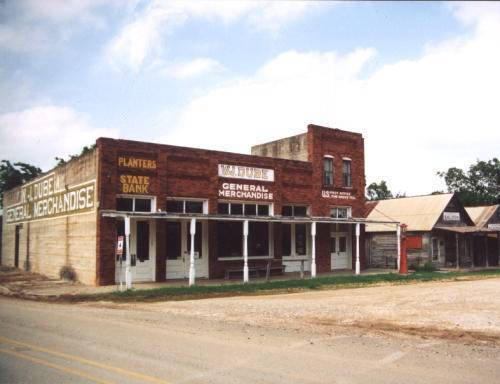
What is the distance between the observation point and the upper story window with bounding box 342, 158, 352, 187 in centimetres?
2820

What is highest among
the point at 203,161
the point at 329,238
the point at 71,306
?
the point at 203,161

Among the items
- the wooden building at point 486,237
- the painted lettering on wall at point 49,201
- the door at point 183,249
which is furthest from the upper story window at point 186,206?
the wooden building at point 486,237

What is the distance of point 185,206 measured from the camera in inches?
866

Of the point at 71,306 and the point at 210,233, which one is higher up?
the point at 210,233

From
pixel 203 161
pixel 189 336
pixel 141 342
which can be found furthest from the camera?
pixel 203 161

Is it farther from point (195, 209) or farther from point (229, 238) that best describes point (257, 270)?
point (195, 209)

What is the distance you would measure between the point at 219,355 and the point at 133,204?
13546 mm

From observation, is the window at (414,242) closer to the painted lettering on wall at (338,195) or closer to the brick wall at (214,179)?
the brick wall at (214,179)

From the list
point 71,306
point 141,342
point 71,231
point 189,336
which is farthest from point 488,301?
point 71,231

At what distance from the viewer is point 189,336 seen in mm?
9734

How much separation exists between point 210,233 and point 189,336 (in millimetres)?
12876

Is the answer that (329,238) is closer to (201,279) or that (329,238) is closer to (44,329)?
(201,279)

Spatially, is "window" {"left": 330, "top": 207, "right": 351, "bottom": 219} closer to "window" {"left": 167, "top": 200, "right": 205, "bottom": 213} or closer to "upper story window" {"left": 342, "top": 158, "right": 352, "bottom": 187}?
"upper story window" {"left": 342, "top": 158, "right": 352, "bottom": 187}

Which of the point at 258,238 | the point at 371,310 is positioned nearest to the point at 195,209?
the point at 258,238
